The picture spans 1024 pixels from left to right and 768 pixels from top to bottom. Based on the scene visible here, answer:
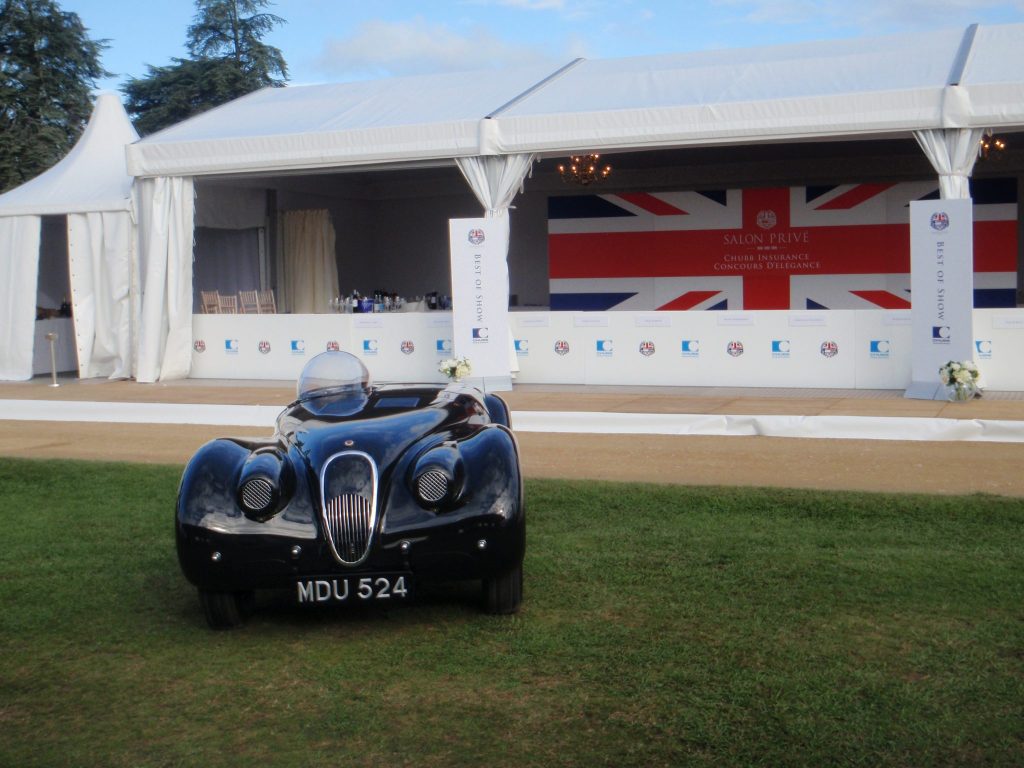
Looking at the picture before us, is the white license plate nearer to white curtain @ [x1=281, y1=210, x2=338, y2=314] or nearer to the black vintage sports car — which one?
the black vintage sports car

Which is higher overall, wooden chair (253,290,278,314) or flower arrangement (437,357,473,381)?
wooden chair (253,290,278,314)

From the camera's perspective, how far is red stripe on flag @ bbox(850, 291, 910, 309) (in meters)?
18.7

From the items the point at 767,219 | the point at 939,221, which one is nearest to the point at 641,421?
the point at 939,221

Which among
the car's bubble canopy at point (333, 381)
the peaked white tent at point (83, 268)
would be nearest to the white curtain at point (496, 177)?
the peaked white tent at point (83, 268)

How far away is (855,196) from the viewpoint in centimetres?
1888

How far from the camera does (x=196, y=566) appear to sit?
4.93 meters

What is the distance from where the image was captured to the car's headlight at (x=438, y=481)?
4.92 m

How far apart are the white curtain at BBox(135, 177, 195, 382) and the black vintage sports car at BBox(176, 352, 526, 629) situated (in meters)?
11.6

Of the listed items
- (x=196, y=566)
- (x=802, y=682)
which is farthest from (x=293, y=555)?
(x=802, y=682)

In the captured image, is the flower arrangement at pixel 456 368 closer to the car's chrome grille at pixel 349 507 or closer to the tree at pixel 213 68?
the car's chrome grille at pixel 349 507

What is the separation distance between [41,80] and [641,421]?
3144cm

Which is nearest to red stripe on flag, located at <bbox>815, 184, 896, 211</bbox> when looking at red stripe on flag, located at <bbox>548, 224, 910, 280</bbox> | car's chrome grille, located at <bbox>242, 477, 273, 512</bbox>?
red stripe on flag, located at <bbox>548, 224, 910, 280</bbox>

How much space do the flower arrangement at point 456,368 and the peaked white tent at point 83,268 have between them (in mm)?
5376

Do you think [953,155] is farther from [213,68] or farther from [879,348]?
[213,68]
